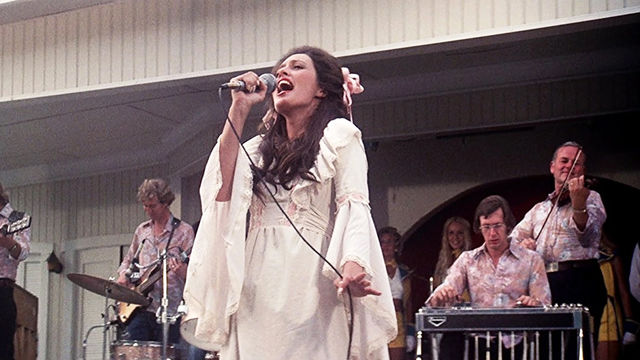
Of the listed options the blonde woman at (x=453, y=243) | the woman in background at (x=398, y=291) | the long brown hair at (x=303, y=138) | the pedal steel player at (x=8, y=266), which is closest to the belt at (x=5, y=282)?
the pedal steel player at (x=8, y=266)

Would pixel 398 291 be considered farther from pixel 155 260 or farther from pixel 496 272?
pixel 496 272

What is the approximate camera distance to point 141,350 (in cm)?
786

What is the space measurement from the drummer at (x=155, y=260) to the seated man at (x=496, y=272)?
2.43 m

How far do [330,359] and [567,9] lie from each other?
3.79m

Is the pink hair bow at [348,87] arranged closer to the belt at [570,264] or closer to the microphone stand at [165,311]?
the belt at [570,264]

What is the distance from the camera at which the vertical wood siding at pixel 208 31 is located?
22.2 feet

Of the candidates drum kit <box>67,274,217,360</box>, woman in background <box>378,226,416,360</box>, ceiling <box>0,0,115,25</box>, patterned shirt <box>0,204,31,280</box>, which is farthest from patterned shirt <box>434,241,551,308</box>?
patterned shirt <box>0,204,31,280</box>

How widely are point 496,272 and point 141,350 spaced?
283cm

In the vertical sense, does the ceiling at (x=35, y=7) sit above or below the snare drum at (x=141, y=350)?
above

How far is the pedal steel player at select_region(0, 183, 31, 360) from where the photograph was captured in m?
8.47

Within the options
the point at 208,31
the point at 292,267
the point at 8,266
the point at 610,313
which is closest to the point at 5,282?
the point at 8,266

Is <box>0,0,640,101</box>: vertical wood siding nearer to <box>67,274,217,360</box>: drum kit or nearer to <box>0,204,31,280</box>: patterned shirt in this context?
<box>0,204,31,280</box>: patterned shirt

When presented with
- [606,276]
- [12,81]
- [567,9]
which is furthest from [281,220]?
[12,81]

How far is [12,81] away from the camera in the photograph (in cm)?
869
